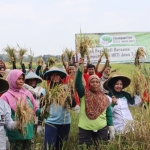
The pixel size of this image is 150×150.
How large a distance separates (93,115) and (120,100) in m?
0.61

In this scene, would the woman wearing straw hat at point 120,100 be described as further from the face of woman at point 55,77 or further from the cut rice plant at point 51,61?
the cut rice plant at point 51,61

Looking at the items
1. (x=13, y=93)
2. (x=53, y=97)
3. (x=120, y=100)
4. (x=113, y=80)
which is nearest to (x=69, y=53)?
(x=113, y=80)

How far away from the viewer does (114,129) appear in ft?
14.2

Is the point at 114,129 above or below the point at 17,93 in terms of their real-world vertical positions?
below

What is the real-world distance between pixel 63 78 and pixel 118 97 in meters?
0.77

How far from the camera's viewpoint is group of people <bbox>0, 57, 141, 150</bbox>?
3.82 m

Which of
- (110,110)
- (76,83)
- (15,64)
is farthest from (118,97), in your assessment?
(15,64)

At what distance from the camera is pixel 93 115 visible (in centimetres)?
408

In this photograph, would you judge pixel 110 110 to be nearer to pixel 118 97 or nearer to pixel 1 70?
pixel 118 97

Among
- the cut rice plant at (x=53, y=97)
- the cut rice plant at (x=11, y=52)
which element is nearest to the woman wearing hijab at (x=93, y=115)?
the cut rice plant at (x=53, y=97)

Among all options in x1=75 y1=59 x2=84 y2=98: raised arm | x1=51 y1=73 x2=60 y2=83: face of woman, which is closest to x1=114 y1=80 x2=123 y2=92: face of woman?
x1=75 y1=59 x2=84 y2=98: raised arm

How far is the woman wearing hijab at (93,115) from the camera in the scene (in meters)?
4.07

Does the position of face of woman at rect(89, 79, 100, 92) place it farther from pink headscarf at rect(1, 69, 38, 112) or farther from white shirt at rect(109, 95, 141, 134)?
pink headscarf at rect(1, 69, 38, 112)

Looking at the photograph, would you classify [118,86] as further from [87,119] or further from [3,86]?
[3,86]
